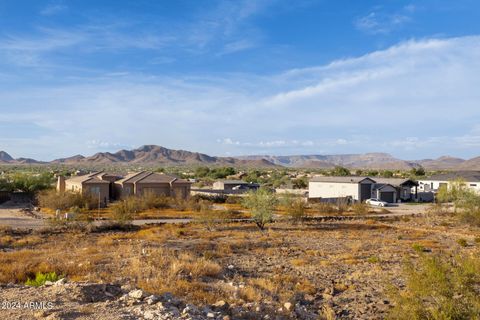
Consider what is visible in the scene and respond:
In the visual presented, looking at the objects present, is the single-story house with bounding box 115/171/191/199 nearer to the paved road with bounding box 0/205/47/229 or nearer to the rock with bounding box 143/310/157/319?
the paved road with bounding box 0/205/47/229

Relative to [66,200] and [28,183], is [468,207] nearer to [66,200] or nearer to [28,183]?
[66,200]

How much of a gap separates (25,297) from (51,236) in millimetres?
22153

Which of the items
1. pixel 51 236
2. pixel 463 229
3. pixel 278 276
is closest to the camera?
pixel 278 276

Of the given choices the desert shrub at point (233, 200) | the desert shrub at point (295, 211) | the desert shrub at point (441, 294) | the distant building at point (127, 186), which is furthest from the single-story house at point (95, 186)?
the desert shrub at point (441, 294)

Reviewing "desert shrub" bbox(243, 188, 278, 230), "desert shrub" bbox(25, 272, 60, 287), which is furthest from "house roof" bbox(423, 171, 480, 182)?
"desert shrub" bbox(25, 272, 60, 287)

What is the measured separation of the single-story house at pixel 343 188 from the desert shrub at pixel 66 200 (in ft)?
103

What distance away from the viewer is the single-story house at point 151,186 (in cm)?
6006

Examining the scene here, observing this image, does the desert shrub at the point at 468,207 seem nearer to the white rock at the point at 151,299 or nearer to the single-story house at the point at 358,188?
the single-story house at the point at 358,188

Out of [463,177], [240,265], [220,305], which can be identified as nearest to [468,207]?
[463,177]

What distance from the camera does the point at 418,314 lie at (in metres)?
12.4

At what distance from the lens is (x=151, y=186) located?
60.6 meters

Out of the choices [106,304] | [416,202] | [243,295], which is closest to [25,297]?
[106,304]

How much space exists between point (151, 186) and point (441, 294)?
50482 mm

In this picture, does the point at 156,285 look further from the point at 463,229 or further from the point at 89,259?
the point at 463,229
